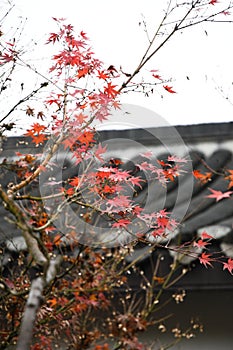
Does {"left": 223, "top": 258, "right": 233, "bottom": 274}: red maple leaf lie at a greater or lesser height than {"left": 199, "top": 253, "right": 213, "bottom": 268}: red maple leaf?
lesser

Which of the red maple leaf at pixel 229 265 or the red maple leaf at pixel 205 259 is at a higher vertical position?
the red maple leaf at pixel 205 259

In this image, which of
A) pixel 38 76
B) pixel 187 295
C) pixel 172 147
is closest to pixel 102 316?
pixel 187 295

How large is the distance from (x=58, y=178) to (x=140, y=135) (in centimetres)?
94

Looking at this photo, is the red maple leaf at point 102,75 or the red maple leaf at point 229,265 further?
the red maple leaf at point 229,265

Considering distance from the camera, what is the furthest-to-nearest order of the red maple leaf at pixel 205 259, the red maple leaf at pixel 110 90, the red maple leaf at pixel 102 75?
1. the red maple leaf at pixel 205 259
2. the red maple leaf at pixel 102 75
3. the red maple leaf at pixel 110 90

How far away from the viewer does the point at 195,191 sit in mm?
5785

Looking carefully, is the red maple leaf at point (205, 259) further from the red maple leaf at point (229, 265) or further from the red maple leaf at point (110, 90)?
the red maple leaf at point (110, 90)

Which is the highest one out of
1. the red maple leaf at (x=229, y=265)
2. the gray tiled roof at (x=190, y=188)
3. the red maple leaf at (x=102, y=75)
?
the red maple leaf at (x=102, y=75)

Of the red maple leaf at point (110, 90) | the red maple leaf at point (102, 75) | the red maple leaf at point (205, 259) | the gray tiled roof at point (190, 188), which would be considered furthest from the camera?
the gray tiled roof at point (190, 188)

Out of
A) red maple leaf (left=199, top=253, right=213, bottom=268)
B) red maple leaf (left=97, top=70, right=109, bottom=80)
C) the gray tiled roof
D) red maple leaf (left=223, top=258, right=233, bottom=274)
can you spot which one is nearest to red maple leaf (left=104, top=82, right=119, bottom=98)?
red maple leaf (left=97, top=70, right=109, bottom=80)

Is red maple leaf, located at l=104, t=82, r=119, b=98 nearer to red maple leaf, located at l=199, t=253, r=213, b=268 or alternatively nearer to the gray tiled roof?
the gray tiled roof

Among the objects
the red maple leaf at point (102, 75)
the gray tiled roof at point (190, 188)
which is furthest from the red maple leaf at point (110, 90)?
the gray tiled roof at point (190, 188)

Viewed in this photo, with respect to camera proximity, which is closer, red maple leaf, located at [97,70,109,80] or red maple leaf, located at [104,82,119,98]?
red maple leaf, located at [104,82,119,98]

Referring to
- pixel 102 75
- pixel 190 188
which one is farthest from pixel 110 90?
pixel 190 188
